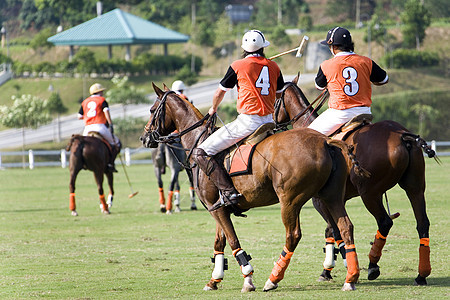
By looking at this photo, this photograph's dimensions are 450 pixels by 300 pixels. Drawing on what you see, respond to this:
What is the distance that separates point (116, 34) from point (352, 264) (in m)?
74.2

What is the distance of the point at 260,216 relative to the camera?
16812 millimetres

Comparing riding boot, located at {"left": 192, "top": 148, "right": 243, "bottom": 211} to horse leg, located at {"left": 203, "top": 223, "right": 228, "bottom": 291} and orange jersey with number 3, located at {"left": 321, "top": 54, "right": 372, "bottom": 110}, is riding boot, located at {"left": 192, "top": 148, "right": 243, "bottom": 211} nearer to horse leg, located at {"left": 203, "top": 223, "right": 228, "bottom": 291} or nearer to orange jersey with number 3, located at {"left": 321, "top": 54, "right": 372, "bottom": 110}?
horse leg, located at {"left": 203, "top": 223, "right": 228, "bottom": 291}

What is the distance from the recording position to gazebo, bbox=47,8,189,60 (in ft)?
260

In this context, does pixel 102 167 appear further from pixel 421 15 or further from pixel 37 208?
pixel 421 15

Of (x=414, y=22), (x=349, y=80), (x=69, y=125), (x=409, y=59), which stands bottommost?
(x=69, y=125)

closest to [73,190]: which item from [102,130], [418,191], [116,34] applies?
[102,130]

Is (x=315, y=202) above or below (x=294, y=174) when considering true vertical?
below

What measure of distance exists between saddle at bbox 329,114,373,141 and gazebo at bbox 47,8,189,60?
7079 centimetres

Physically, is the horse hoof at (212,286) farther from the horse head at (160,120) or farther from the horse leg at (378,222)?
the horse head at (160,120)

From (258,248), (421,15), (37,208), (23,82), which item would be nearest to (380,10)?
(421,15)

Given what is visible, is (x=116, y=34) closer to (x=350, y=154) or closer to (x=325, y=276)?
(x=325, y=276)

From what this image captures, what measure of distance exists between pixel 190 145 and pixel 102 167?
9.12m

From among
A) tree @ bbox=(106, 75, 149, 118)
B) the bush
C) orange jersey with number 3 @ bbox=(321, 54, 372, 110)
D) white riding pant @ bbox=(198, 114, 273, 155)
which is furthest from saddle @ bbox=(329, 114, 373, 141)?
the bush

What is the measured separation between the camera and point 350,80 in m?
9.41
